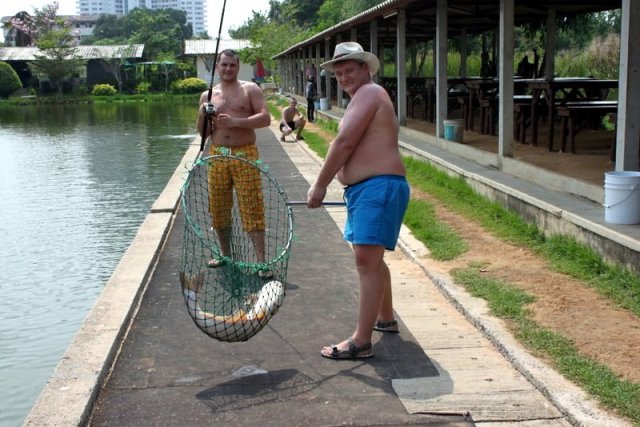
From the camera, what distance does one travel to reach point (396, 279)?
6.36m

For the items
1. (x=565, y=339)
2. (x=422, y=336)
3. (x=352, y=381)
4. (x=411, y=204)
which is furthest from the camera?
(x=411, y=204)

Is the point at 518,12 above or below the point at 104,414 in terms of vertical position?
above

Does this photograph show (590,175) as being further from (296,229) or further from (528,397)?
(528,397)

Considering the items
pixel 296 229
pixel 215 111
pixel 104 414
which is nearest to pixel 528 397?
pixel 104 414

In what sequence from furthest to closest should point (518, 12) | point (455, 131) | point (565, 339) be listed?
point (518, 12) < point (455, 131) < point (565, 339)

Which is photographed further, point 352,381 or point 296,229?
point 296,229

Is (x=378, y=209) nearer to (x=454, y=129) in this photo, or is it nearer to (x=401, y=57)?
(x=454, y=129)

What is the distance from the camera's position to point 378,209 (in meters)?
4.38

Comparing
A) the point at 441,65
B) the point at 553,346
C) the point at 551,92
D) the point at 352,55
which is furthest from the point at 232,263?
the point at 441,65

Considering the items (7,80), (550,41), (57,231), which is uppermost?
(7,80)

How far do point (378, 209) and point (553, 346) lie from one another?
4.01 ft

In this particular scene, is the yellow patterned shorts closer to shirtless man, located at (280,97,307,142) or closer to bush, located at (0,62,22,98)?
shirtless man, located at (280,97,307,142)

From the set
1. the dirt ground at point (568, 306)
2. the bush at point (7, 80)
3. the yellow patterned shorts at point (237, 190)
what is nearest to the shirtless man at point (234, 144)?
the yellow patterned shorts at point (237, 190)

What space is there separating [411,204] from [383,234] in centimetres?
487
